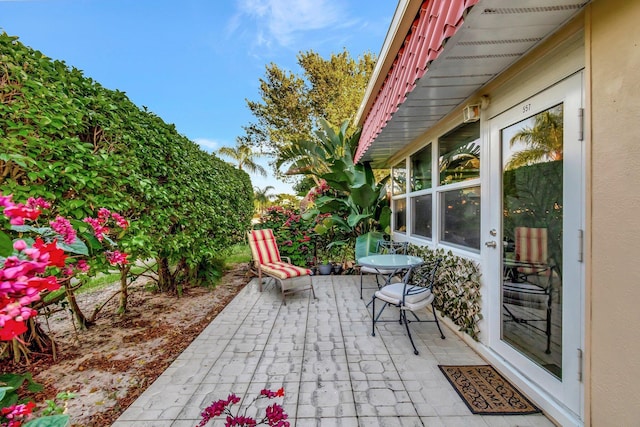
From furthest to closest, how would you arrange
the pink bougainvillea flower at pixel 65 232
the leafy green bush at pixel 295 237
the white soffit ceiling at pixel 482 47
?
1. the leafy green bush at pixel 295 237
2. the white soffit ceiling at pixel 482 47
3. the pink bougainvillea flower at pixel 65 232

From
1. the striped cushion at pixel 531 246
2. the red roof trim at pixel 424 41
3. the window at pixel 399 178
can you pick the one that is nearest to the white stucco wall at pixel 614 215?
the striped cushion at pixel 531 246

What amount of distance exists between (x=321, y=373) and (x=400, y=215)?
173 inches

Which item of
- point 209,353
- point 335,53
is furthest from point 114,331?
point 335,53

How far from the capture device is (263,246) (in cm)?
614

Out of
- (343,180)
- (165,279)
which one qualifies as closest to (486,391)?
(343,180)

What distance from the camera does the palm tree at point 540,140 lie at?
2.12 meters

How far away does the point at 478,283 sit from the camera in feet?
9.96

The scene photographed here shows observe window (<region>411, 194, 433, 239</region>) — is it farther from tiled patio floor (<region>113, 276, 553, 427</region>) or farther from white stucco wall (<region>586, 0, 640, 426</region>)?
white stucco wall (<region>586, 0, 640, 426</region>)

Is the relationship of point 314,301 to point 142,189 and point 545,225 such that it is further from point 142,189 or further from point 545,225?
point 545,225

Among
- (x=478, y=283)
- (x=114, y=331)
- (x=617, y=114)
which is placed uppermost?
(x=617, y=114)

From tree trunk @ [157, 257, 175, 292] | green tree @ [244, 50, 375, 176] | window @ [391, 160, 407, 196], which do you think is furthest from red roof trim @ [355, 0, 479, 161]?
green tree @ [244, 50, 375, 176]

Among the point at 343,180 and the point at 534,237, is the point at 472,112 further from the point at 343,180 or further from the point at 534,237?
the point at 343,180

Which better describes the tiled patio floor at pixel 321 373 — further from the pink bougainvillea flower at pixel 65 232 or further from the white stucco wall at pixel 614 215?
the pink bougainvillea flower at pixel 65 232

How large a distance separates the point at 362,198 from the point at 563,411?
4195 millimetres
